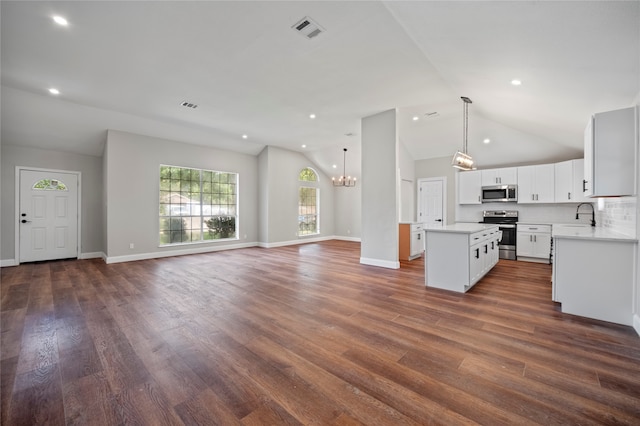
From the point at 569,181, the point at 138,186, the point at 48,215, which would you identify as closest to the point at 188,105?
the point at 138,186

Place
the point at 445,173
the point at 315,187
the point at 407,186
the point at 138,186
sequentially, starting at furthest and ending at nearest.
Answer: the point at 315,187, the point at 407,186, the point at 445,173, the point at 138,186

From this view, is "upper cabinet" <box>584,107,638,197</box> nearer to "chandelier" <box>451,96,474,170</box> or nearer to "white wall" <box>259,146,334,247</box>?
"chandelier" <box>451,96,474,170</box>

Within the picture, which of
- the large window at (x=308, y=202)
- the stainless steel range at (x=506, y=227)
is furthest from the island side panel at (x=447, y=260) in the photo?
the large window at (x=308, y=202)

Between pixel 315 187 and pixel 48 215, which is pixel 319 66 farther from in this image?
pixel 48 215

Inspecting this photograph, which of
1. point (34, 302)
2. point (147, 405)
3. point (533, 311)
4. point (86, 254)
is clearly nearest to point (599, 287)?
point (533, 311)

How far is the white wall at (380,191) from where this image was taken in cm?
535

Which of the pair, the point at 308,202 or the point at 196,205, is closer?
the point at 196,205

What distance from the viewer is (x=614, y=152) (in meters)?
2.74

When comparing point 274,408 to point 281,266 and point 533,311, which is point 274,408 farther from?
point 281,266

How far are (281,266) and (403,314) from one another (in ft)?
10.4

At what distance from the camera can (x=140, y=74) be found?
3938mm

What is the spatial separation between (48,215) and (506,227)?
11069 millimetres

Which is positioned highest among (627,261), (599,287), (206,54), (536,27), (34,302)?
(206,54)

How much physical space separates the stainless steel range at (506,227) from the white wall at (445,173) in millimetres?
881
